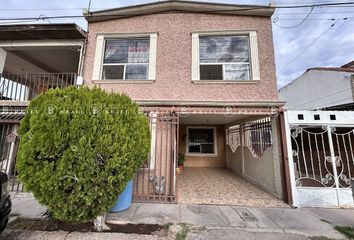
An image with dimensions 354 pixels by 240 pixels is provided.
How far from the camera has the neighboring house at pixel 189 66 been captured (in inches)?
245

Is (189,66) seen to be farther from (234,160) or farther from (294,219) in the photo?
(234,160)

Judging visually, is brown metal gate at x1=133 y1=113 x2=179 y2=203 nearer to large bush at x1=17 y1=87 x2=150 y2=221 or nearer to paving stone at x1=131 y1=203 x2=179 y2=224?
paving stone at x1=131 y1=203 x2=179 y2=224

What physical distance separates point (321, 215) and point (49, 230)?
6.84 metres

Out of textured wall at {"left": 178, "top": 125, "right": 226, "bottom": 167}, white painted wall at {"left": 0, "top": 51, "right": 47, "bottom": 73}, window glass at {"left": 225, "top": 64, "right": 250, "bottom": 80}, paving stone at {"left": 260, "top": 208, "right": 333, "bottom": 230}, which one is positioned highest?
white painted wall at {"left": 0, "top": 51, "right": 47, "bottom": 73}

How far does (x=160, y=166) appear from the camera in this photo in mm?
5863

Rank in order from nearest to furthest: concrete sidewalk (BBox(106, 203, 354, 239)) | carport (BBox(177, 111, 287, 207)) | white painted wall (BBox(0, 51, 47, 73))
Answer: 1. concrete sidewalk (BBox(106, 203, 354, 239))
2. carport (BBox(177, 111, 287, 207))
3. white painted wall (BBox(0, 51, 47, 73))

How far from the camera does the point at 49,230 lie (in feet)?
12.1

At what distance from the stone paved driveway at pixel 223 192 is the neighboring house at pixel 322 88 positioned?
874 centimetres

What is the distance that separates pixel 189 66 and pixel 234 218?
5.49 metres

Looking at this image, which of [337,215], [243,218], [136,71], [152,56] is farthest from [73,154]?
[337,215]

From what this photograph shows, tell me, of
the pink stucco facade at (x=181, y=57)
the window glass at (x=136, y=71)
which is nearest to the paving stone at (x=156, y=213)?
the pink stucco facade at (x=181, y=57)

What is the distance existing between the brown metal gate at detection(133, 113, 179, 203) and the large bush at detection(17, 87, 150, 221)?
6.93 ft

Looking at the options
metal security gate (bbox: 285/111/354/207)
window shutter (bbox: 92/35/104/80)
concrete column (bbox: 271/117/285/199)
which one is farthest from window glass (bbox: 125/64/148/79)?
metal security gate (bbox: 285/111/354/207)

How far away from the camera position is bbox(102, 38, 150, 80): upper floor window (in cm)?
737
